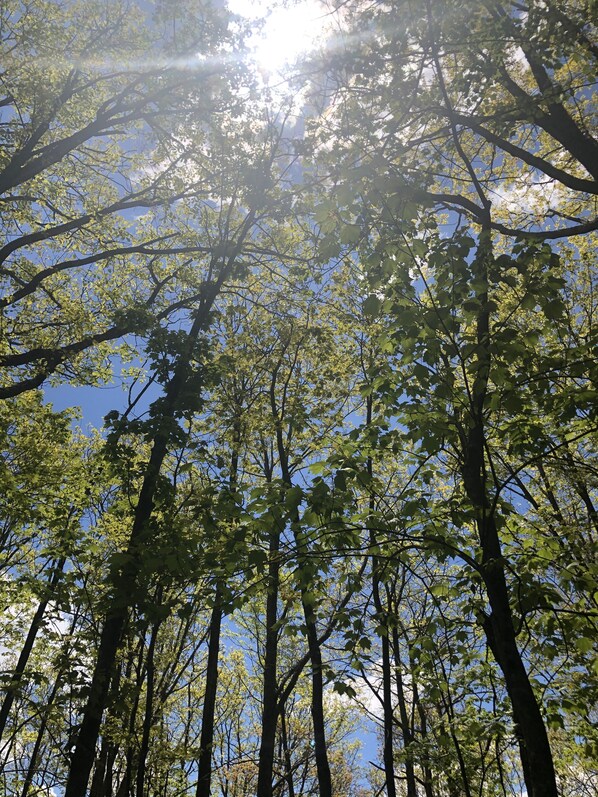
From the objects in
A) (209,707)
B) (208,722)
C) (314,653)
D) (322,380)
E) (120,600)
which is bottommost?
(120,600)

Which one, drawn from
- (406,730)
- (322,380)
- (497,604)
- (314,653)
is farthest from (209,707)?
(497,604)

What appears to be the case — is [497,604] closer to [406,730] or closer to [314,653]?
[314,653]

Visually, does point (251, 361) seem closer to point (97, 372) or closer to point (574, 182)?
point (97, 372)

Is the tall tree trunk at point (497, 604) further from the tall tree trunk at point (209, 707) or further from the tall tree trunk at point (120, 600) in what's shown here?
the tall tree trunk at point (209, 707)

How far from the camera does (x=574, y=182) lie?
694 centimetres

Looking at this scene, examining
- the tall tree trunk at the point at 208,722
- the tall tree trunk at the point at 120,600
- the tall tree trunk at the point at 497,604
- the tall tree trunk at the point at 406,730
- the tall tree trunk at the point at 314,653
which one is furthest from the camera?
the tall tree trunk at the point at 208,722

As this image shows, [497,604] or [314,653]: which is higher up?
[314,653]

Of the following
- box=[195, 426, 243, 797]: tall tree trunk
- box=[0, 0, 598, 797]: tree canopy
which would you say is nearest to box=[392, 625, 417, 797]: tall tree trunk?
box=[0, 0, 598, 797]: tree canopy

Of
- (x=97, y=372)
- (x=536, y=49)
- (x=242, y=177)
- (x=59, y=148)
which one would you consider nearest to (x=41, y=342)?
(x=97, y=372)

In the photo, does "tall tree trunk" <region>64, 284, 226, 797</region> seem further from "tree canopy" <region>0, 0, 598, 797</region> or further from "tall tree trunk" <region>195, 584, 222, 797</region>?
"tall tree trunk" <region>195, 584, 222, 797</region>

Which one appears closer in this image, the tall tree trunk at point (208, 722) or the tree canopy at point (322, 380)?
the tree canopy at point (322, 380)

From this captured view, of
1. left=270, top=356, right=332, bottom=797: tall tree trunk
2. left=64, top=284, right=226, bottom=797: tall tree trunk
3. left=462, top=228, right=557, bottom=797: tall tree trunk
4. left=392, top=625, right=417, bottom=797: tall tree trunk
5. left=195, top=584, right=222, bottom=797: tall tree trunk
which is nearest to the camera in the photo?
left=462, top=228, right=557, bottom=797: tall tree trunk

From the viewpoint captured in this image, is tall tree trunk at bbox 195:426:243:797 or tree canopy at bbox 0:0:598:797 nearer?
tree canopy at bbox 0:0:598:797

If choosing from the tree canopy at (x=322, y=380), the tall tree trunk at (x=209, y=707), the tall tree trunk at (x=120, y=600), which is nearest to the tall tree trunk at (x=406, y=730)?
the tree canopy at (x=322, y=380)
